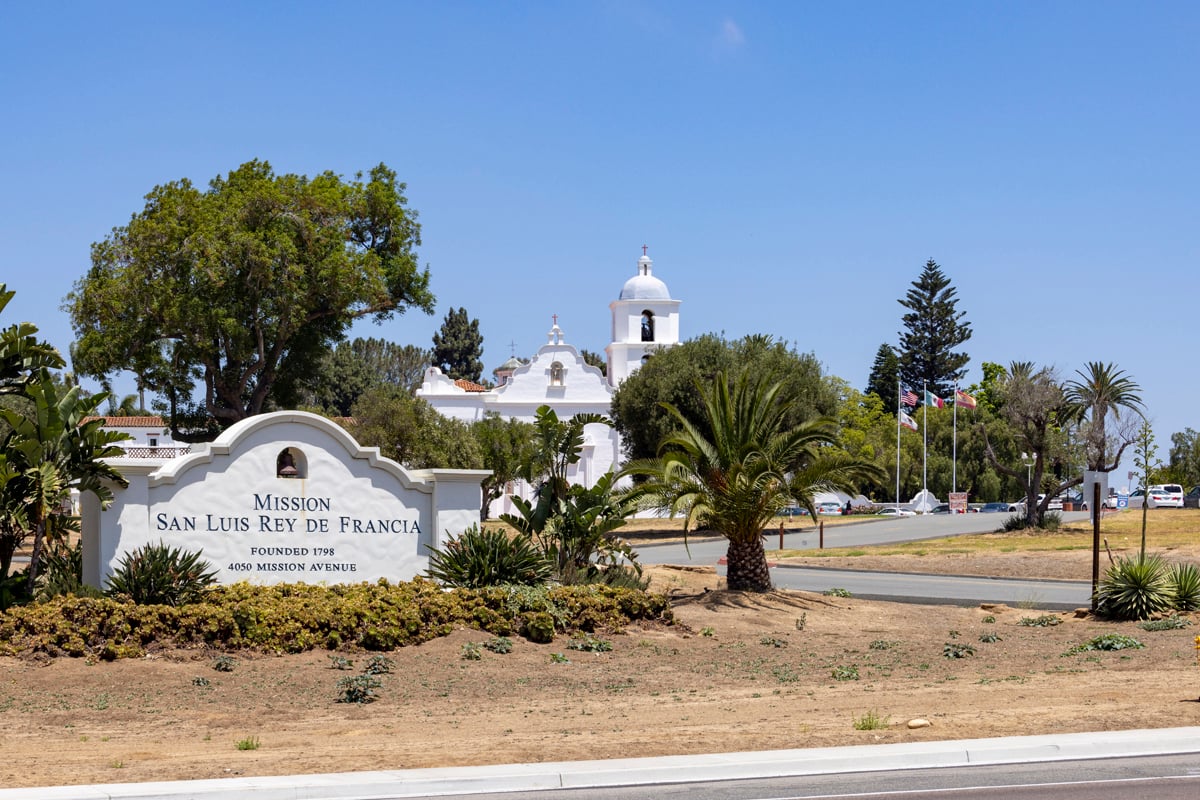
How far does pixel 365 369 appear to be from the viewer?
11300cm

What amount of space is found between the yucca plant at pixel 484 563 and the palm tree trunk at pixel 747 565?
187 inches

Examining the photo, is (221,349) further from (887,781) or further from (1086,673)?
(887,781)

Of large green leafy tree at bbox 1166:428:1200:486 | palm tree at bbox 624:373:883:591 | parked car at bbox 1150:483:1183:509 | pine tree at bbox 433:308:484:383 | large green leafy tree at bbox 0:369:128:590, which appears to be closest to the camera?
large green leafy tree at bbox 0:369:128:590

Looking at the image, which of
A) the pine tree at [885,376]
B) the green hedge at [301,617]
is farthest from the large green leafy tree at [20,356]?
the pine tree at [885,376]

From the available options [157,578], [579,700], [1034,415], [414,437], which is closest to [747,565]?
[579,700]

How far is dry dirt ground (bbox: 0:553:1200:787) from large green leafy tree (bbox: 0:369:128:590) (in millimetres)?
2072

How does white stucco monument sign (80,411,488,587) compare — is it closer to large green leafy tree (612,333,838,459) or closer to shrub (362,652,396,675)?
shrub (362,652,396,675)

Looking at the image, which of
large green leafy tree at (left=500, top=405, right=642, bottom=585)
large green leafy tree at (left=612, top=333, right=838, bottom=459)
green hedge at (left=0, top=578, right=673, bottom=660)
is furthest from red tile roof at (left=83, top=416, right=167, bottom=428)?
green hedge at (left=0, top=578, right=673, bottom=660)

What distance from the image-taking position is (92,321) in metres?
45.7

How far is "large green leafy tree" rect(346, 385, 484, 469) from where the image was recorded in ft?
186

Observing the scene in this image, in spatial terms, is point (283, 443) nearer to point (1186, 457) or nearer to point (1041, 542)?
point (1041, 542)

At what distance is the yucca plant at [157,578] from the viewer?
1730 centimetres

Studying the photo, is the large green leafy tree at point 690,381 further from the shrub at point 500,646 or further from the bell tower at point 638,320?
the shrub at point 500,646

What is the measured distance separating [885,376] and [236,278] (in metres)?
80.4
